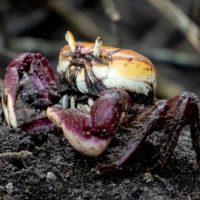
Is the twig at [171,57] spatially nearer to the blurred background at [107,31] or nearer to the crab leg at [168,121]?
the blurred background at [107,31]

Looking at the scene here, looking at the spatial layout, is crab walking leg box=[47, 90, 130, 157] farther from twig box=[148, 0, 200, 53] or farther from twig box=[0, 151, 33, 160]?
twig box=[148, 0, 200, 53]

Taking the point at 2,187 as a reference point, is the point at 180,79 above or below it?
above

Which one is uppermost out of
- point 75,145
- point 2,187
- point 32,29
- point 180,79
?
point 32,29

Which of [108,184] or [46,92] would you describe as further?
[46,92]

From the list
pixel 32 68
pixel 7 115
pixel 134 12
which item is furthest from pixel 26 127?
pixel 134 12

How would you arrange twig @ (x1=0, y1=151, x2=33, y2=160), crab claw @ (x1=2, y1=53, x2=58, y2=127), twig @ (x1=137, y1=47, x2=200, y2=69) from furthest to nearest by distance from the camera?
twig @ (x1=137, y1=47, x2=200, y2=69)
crab claw @ (x1=2, y1=53, x2=58, y2=127)
twig @ (x1=0, y1=151, x2=33, y2=160)

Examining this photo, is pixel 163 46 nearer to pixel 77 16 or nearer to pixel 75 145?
pixel 77 16

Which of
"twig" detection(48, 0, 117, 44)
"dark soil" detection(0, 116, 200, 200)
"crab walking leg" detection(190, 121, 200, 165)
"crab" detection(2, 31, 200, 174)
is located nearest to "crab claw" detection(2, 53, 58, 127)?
"crab" detection(2, 31, 200, 174)

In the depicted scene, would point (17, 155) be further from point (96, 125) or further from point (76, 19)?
point (76, 19)
